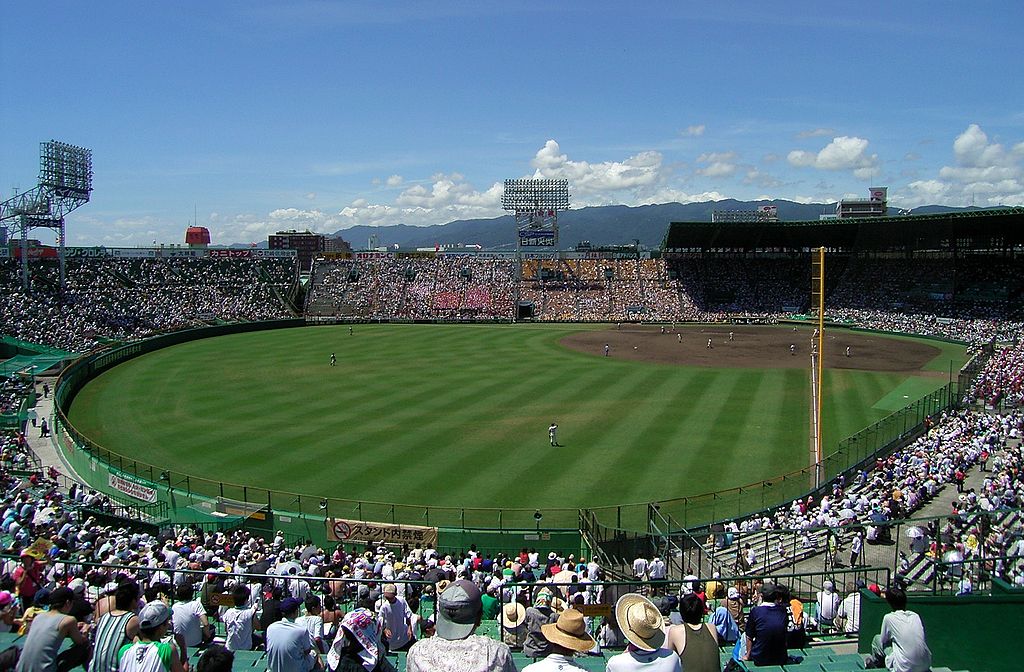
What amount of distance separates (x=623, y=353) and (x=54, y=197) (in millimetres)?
51539

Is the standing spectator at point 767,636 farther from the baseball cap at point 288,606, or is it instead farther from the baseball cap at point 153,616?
the baseball cap at point 153,616

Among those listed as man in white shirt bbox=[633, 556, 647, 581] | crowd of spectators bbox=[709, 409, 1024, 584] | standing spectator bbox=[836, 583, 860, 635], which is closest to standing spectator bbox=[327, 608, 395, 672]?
standing spectator bbox=[836, 583, 860, 635]

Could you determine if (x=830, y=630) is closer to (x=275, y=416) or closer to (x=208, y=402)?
(x=275, y=416)

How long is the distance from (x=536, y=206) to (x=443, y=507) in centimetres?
8436

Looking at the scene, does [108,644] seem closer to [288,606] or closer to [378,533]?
[288,606]

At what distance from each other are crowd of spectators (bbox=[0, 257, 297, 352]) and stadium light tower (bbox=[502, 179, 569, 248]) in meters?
29.8

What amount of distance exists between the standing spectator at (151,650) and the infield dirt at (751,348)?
44729 millimetres

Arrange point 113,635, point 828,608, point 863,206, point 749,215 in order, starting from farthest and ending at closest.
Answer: point 863,206 < point 749,215 < point 828,608 < point 113,635

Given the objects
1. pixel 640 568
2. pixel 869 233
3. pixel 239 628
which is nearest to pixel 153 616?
pixel 239 628

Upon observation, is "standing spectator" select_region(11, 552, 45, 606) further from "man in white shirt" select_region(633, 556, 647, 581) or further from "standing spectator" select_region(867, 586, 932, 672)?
"man in white shirt" select_region(633, 556, 647, 581)

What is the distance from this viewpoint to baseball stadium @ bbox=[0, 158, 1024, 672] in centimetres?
1802

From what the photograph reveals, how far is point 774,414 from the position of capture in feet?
112

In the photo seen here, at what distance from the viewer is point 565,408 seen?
35844 mm

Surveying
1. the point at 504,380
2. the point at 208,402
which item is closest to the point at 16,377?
the point at 208,402
